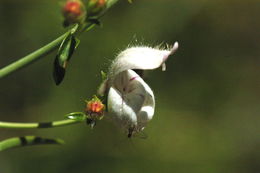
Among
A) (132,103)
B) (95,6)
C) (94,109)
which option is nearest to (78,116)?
(94,109)

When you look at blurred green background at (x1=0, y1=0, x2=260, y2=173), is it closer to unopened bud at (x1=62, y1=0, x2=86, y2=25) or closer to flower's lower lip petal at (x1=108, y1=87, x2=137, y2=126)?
flower's lower lip petal at (x1=108, y1=87, x2=137, y2=126)

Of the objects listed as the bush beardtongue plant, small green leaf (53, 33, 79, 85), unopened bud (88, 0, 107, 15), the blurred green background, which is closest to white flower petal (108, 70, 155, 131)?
the bush beardtongue plant

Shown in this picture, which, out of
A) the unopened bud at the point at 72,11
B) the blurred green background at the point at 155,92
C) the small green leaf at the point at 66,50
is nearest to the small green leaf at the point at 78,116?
the small green leaf at the point at 66,50

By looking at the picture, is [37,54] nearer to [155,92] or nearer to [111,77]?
[111,77]

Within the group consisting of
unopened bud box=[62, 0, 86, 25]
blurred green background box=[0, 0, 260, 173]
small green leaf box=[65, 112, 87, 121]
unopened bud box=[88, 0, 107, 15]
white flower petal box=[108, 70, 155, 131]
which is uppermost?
blurred green background box=[0, 0, 260, 173]

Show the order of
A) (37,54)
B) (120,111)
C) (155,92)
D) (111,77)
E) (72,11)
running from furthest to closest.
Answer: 1. (155,92)
2. (111,77)
3. (120,111)
4. (37,54)
5. (72,11)

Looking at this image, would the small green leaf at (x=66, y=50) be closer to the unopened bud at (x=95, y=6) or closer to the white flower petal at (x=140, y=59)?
the unopened bud at (x=95, y=6)

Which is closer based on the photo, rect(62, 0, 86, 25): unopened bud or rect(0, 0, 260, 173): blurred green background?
rect(62, 0, 86, 25): unopened bud

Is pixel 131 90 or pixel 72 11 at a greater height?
pixel 72 11
